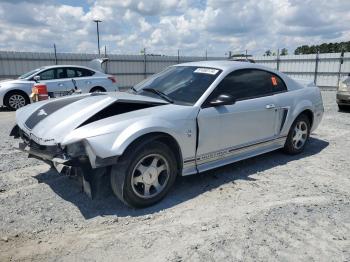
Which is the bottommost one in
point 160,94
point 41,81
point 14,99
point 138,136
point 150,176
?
point 150,176

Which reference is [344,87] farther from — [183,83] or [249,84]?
[183,83]

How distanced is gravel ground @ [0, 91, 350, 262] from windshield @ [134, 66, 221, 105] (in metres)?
1.18

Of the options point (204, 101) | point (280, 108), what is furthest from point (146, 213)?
point (280, 108)

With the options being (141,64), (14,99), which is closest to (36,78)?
(14,99)

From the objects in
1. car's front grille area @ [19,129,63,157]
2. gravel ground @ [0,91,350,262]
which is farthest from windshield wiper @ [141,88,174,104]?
car's front grille area @ [19,129,63,157]

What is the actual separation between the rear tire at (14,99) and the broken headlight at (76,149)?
8.92 metres

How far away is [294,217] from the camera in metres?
3.42

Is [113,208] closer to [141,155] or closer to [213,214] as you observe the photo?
[141,155]

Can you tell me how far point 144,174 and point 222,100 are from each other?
1.37 meters

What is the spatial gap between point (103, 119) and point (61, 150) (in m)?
0.56

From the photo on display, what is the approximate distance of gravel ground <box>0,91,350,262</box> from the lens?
111 inches

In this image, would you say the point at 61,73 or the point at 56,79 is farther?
the point at 61,73

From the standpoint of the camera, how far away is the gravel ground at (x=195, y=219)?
111 inches

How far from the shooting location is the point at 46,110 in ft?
13.3
